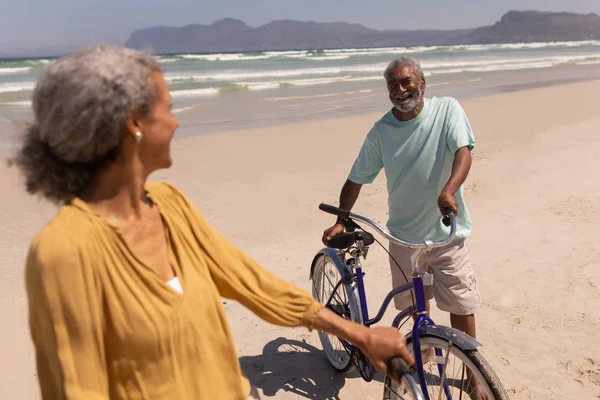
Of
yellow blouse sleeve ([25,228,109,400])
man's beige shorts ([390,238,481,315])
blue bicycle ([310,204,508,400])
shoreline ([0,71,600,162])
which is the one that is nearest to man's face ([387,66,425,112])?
blue bicycle ([310,204,508,400])

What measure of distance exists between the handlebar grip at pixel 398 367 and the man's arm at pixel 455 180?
1485 mm

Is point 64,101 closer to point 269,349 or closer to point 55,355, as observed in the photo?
point 55,355

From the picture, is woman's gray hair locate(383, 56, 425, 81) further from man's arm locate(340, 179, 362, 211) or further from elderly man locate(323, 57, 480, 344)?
man's arm locate(340, 179, 362, 211)

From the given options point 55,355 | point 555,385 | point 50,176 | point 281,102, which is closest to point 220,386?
point 55,355

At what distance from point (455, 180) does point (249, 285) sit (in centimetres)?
184

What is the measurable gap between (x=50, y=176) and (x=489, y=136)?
11.1 m

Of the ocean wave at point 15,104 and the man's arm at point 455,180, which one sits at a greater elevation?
the man's arm at point 455,180

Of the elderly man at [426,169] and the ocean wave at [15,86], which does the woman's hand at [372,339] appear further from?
the ocean wave at [15,86]

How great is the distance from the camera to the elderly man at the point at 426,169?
135 inches

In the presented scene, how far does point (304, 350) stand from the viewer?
460cm

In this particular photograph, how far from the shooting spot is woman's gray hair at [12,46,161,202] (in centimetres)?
134

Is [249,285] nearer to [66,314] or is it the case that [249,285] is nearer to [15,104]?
[66,314]

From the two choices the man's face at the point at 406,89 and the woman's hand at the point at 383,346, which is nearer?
the woman's hand at the point at 383,346

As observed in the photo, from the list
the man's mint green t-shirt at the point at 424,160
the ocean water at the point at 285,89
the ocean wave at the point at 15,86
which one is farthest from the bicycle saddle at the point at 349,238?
the ocean wave at the point at 15,86
